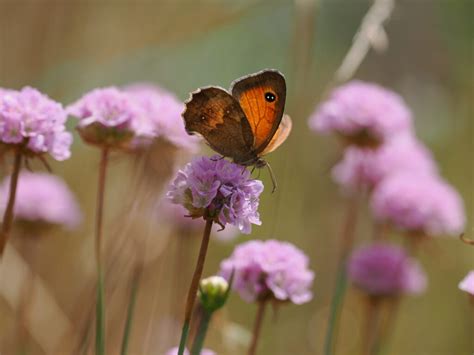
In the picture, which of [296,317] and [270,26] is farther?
[270,26]

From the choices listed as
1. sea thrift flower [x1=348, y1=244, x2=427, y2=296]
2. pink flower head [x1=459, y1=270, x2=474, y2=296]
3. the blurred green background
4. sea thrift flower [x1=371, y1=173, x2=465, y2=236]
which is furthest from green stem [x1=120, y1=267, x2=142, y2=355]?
sea thrift flower [x1=371, y1=173, x2=465, y2=236]

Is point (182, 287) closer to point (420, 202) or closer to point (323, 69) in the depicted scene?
point (420, 202)

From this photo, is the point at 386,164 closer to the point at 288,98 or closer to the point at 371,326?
the point at 371,326

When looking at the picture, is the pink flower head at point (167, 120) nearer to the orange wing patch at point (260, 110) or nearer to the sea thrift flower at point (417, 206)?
the orange wing patch at point (260, 110)

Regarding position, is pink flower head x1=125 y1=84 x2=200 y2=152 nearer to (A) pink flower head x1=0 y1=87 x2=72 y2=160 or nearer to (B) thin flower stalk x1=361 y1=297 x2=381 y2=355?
(A) pink flower head x1=0 y1=87 x2=72 y2=160

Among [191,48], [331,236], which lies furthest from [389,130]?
[191,48]

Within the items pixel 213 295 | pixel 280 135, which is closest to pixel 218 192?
pixel 213 295

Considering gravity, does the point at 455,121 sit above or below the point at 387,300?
above

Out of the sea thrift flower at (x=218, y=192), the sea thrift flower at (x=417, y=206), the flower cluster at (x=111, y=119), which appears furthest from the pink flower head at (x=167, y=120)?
the sea thrift flower at (x=417, y=206)
